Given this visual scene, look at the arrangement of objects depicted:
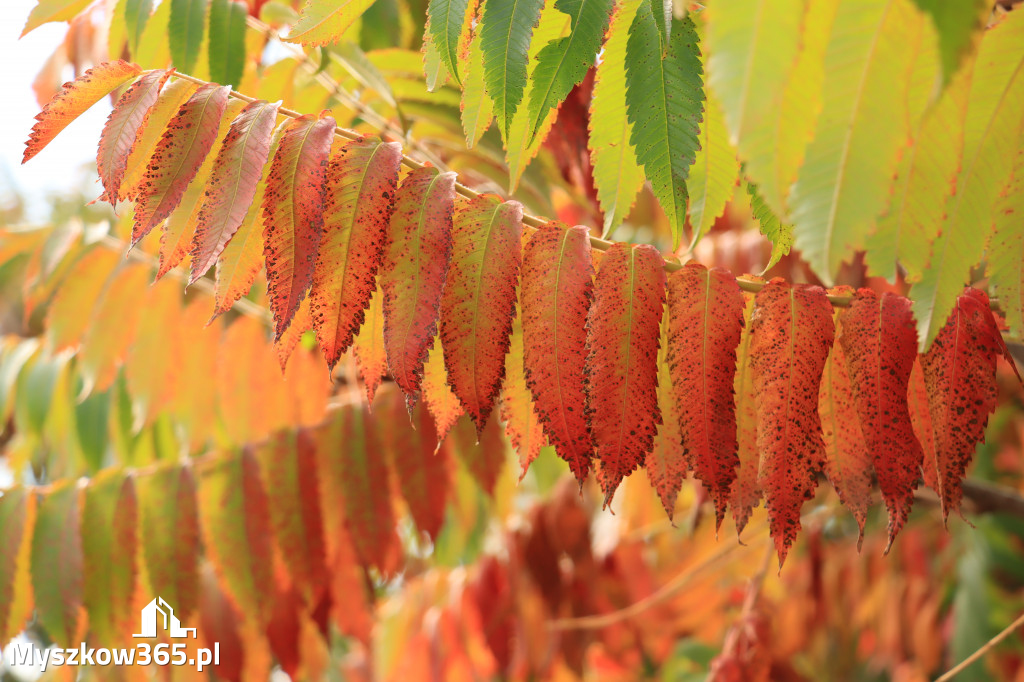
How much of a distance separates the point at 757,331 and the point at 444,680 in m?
1.62

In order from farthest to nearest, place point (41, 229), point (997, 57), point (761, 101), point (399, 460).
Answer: point (41, 229) < point (399, 460) < point (997, 57) < point (761, 101)

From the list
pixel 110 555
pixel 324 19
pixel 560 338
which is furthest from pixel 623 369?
pixel 110 555

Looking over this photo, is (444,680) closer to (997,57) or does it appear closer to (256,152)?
(256,152)

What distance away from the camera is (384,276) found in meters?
0.87

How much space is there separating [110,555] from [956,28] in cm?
157

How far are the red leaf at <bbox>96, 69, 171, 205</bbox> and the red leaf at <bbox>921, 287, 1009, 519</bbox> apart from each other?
92 centimetres

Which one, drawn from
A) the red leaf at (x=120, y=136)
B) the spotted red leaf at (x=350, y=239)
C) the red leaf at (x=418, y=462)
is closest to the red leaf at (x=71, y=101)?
the red leaf at (x=120, y=136)

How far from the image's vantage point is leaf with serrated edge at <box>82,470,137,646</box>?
1.42 metres

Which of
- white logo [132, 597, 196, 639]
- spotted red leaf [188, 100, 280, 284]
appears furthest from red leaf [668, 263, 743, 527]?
white logo [132, 597, 196, 639]

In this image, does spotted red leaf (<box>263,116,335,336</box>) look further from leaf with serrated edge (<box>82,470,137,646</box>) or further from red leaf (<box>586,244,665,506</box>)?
leaf with serrated edge (<box>82,470,137,646</box>)

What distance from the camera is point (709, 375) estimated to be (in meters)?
0.84

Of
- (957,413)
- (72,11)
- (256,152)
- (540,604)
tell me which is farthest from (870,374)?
(540,604)

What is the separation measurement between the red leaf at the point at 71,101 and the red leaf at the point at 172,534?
2.69 ft

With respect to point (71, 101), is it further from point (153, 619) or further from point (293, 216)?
point (153, 619)
